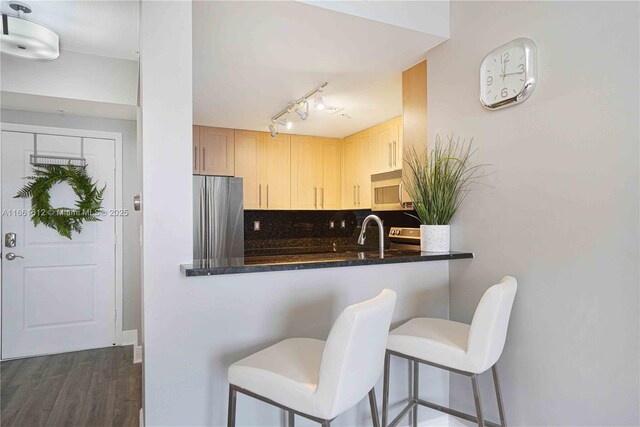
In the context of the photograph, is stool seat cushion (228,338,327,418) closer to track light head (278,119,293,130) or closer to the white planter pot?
the white planter pot

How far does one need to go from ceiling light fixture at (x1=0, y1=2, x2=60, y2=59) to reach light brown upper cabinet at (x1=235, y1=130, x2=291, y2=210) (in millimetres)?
1984

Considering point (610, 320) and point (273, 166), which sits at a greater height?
point (273, 166)

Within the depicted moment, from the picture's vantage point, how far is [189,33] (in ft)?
5.19

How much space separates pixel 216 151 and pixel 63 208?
1.52 metres

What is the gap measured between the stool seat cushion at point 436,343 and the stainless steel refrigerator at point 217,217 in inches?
82.4

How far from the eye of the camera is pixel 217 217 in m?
3.37

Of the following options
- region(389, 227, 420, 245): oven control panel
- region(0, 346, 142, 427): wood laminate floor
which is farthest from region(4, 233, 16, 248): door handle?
region(389, 227, 420, 245): oven control panel

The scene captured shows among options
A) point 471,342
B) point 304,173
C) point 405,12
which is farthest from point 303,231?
point 471,342

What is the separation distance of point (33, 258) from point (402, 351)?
10.9 ft

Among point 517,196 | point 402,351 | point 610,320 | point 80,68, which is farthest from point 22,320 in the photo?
point 610,320

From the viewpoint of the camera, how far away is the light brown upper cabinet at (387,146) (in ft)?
11.7

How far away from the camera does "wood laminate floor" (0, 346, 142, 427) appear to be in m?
2.23

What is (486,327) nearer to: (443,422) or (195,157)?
(443,422)

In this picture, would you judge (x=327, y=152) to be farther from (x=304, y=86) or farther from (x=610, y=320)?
(x=610, y=320)
